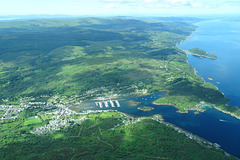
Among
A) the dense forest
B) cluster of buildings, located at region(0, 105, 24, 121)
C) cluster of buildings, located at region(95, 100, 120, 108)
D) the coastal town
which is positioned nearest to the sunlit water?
cluster of buildings, located at region(95, 100, 120, 108)

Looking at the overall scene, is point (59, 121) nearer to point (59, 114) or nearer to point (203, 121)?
point (59, 114)

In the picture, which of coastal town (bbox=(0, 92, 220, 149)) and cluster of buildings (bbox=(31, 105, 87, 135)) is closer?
coastal town (bbox=(0, 92, 220, 149))

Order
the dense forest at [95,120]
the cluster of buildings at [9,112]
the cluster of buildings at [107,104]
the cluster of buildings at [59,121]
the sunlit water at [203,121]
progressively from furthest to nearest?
the cluster of buildings at [107,104] < the cluster of buildings at [9,112] < the cluster of buildings at [59,121] < the sunlit water at [203,121] < the dense forest at [95,120]

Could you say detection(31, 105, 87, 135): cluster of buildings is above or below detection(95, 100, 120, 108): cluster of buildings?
below

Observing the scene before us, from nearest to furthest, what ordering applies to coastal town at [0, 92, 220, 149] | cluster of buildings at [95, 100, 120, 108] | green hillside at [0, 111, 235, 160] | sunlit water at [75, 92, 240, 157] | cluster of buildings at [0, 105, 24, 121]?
green hillside at [0, 111, 235, 160] → sunlit water at [75, 92, 240, 157] → coastal town at [0, 92, 220, 149] → cluster of buildings at [0, 105, 24, 121] → cluster of buildings at [95, 100, 120, 108]

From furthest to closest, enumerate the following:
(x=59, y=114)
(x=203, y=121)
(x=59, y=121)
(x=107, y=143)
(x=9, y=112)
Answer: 1. (x=9, y=112)
2. (x=59, y=114)
3. (x=203, y=121)
4. (x=59, y=121)
5. (x=107, y=143)

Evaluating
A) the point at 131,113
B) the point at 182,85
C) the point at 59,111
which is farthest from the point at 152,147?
the point at 182,85

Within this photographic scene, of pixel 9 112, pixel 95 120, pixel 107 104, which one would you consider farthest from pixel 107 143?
pixel 9 112

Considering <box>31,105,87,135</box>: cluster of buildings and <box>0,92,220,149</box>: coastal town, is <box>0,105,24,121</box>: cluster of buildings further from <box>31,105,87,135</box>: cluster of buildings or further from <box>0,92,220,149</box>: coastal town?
<box>31,105,87,135</box>: cluster of buildings

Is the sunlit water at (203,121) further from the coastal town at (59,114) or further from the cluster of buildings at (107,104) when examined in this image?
the coastal town at (59,114)

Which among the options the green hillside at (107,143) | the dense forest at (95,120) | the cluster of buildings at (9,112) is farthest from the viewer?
the cluster of buildings at (9,112)

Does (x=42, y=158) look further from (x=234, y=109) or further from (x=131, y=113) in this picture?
(x=234, y=109)

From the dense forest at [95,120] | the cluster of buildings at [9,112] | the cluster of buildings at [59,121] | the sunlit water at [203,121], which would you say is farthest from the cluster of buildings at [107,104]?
the cluster of buildings at [9,112]
